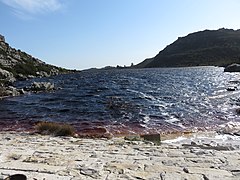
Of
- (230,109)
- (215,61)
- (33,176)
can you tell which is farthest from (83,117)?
(215,61)

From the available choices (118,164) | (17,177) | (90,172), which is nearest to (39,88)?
(118,164)

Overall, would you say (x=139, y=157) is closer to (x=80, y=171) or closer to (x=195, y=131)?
(x=80, y=171)

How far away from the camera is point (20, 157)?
7980 mm

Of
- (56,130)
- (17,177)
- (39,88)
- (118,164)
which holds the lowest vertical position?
(39,88)

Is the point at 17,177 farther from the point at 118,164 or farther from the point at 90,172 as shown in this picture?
the point at 118,164

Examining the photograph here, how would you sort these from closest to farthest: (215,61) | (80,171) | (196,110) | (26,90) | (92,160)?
(80,171)
(92,160)
(196,110)
(26,90)
(215,61)

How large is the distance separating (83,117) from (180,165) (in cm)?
1759

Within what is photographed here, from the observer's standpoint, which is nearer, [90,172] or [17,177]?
[17,177]

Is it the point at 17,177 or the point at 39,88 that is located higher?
the point at 17,177

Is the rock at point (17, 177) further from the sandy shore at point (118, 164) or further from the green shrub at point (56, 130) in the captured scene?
the green shrub at point (56, 130)

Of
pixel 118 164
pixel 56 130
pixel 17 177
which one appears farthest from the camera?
pixel 56 130

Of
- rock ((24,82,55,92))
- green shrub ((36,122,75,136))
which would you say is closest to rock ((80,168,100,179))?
green shrub ((36,122,75,136))

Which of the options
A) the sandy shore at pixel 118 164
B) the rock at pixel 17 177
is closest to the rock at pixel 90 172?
the sandy shore at pixel 118 164

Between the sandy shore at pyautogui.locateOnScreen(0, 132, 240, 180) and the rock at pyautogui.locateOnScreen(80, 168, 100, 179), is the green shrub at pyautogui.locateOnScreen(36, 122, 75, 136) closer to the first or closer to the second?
the sandy shore at pyautogui.locateOnScreen(0, 132, 240, 180)
